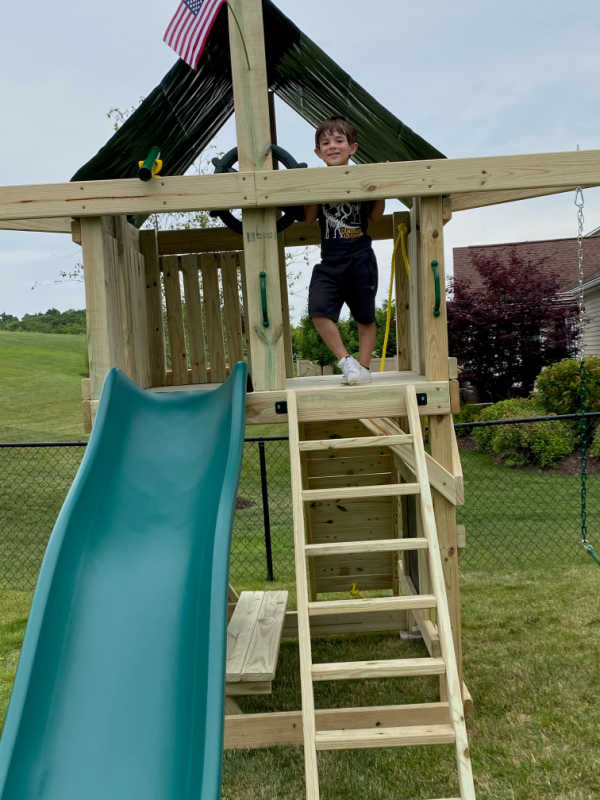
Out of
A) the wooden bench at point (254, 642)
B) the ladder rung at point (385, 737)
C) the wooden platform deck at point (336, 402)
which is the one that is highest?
the wooden platform deck at point (336, 402)

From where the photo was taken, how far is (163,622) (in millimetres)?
3475

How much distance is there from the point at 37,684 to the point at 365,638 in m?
3.83

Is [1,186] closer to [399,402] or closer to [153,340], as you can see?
[153,340]

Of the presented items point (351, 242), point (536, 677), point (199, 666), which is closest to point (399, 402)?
point (351, 242)

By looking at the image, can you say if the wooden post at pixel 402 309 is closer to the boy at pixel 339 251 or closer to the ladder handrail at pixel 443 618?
the boy at pixel 339 251

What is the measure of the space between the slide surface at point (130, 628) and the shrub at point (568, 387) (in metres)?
10.5

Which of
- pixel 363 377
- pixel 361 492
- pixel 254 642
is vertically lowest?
pixel 254 642

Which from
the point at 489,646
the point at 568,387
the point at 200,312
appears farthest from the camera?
the point at 568,387

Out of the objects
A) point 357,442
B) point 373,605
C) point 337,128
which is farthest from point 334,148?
point 373,605

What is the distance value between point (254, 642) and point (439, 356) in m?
2.08

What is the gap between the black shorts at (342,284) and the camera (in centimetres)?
504

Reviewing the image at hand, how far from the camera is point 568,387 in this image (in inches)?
543

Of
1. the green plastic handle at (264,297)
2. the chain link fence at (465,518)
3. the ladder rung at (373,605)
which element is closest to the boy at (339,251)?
the green plastic handle at (264,297)

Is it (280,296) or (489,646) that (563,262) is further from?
(280,296)
